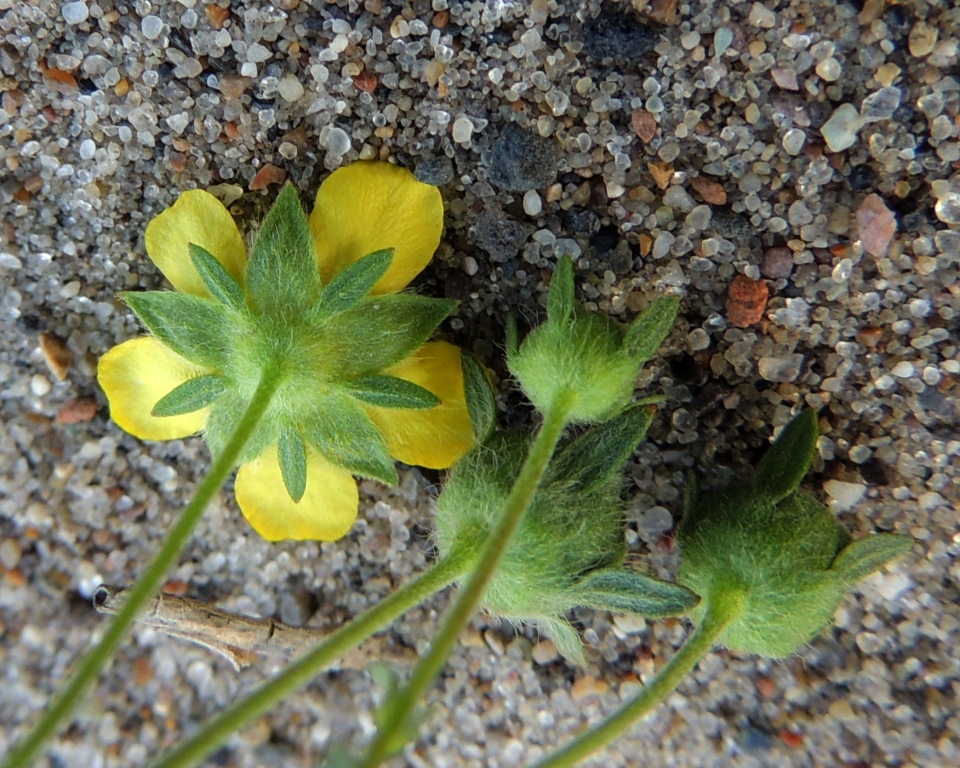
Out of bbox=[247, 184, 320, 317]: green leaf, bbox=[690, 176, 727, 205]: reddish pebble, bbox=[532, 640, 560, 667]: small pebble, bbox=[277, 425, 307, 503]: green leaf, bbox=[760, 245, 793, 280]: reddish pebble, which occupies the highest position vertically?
bbox=[690, 176, 727, 205]: reddish pebble

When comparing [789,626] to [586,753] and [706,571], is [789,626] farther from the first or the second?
[586,753]

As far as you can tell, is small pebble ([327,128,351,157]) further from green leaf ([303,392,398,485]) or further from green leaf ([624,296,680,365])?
green leaf ([624,296,680,365])

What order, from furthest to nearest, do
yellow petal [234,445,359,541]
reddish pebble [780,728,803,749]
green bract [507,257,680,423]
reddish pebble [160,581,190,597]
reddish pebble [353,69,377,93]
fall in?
1. reddish pebble [160,581,190,597]
2. reddish pebble [780,728,803,749]
3. yellow petal [234,445,359,541]
4. reddish pebble [353,69,377,93]
5. green bract [507,257,680,423]

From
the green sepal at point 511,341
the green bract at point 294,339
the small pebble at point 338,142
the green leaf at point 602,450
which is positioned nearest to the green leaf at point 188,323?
the green bract at point 294,339

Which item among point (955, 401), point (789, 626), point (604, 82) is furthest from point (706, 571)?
point (604, 82)

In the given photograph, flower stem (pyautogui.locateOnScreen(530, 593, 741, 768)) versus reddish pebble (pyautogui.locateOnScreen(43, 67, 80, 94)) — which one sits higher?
reddish pebble (pyautogui.locateOnScreen(43, 67, 80, 94))

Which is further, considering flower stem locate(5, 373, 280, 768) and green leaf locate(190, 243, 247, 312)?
green leaf locate(190, 243, 247, 312)

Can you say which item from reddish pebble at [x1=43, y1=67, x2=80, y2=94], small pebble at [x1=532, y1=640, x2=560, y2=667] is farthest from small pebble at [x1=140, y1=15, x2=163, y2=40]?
small pebble at [x1=532, y1=640, x2=560, y2=667]
